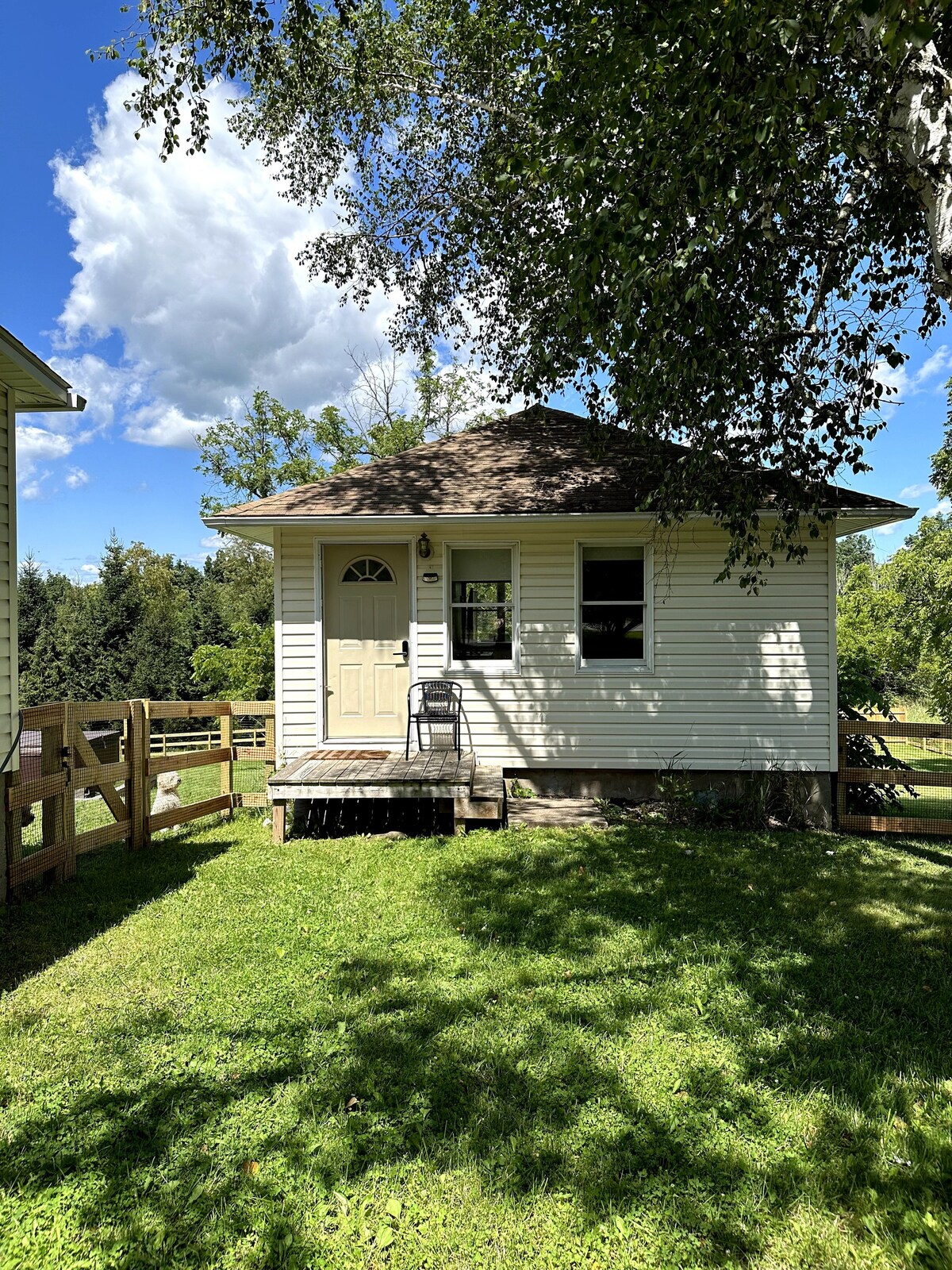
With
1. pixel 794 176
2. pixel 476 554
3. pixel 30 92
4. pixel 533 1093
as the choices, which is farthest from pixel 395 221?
pixel 533 1093

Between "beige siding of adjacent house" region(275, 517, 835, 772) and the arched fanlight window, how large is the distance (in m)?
0.37

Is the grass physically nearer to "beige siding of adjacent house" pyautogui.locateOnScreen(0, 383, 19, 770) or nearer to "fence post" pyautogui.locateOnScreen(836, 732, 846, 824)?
"beige siding of adjacent house" pyautogui.locateOnScreen(0, 383, 19, 770)

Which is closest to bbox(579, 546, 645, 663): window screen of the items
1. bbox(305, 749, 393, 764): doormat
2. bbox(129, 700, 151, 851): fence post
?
bbox(305, 749, 393, 764): doormat

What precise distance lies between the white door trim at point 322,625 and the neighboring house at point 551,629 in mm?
22

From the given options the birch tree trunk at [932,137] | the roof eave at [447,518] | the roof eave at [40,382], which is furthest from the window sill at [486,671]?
the birch tree trunk at [932,137]

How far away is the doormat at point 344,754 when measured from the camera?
7543mm

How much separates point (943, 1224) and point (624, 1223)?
1.01 metres

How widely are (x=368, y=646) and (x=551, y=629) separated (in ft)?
7.46

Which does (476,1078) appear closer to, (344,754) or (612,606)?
(344,754)

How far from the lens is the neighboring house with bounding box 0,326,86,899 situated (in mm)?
4879

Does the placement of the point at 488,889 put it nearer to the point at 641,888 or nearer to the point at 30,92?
the point at 641,888

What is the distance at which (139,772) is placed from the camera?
5.96 meters

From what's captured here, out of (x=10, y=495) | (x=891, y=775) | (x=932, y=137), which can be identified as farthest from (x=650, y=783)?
(x=10, y=495)

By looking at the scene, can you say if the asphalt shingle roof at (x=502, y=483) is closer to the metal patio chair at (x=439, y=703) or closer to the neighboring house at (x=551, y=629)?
the neighboring house at (x=551, y=629)
